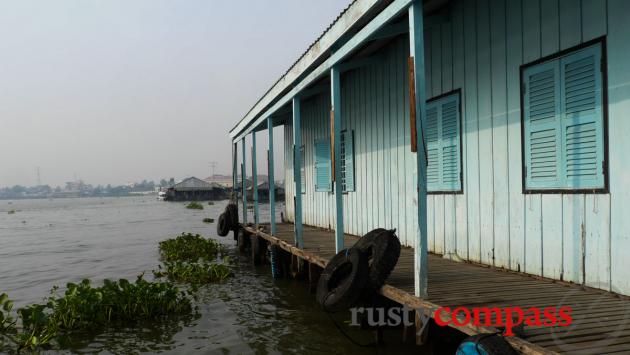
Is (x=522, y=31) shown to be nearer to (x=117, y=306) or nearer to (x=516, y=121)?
(x=516, y=121)

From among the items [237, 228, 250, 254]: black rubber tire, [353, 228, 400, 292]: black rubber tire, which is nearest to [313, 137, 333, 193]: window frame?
[237, 228, 250, 254]: black rubber tire

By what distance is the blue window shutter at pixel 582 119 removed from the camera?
4652 mm

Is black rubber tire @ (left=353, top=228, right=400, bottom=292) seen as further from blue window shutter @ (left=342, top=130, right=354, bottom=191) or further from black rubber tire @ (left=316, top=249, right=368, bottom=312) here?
blue window shutter @ (left=342, top=130, right=354, bottom=191)

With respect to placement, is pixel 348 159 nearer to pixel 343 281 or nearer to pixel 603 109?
pixel 343 281

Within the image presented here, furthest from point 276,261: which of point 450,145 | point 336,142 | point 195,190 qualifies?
point 195,190

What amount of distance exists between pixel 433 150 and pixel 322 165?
18.0ft

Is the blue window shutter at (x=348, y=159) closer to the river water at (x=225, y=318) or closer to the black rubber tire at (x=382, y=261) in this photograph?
the river water at (x=225, y=318)

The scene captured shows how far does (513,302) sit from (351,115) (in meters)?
7.07

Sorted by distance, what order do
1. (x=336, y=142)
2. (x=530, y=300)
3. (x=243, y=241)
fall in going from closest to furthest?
(x=530, y=300), (x=336, y=142), (x=243, y=241)

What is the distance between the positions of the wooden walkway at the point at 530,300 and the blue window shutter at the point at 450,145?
3.86ft

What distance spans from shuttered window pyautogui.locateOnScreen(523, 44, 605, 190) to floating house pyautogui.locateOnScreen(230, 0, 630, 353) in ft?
0.04

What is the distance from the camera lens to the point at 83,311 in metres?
7.59

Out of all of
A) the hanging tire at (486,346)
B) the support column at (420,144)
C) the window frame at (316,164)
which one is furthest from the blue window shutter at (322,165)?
the hanging tire at (486,346)

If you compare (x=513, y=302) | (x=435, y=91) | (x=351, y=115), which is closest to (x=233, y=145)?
(x=351, y=115)
